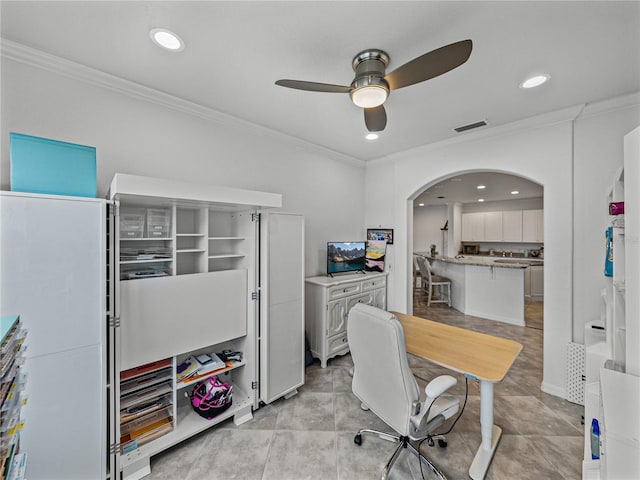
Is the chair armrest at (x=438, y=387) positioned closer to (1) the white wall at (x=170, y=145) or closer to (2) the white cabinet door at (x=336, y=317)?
(2) the white cabinet door at (x=336, y=317)

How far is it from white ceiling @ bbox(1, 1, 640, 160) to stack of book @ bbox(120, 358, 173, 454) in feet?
7.10

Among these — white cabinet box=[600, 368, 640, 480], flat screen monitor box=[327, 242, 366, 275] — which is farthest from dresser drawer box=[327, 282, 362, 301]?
white cabinet box=[600, 368, 640, 480]

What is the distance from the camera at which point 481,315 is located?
4.95m

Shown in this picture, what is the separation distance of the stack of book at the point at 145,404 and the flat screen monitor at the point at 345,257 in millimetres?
2125

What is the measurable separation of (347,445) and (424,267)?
183 inches

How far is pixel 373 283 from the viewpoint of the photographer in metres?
3.74

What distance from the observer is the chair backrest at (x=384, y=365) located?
1.45 metres

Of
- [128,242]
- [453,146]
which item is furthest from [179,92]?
[453,146]

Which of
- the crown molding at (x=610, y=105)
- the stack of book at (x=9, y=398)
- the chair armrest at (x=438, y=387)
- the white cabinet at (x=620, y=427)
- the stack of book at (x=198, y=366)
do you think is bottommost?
the stack of book at (x=198, y=366)

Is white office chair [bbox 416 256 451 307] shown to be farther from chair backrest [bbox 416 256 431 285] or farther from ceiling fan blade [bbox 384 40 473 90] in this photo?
ceiling fan blade [bbox 384 40 473 90]

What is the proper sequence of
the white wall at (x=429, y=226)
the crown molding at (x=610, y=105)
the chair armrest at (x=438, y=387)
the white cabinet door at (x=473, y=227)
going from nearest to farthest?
the chair armrest at (x=438, y=387) < the crown molding at (x=610, y=105) < the white cabinet door at (x=473, y=227) < the white wall at (x=429, y=226)

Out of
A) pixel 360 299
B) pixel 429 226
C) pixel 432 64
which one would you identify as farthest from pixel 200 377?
pixel 429 226

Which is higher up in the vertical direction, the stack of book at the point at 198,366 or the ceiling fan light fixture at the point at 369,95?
the ceiling fan light fixture at the point at 369,95

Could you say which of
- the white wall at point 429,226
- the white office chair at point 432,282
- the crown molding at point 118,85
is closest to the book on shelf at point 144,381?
the crown molding at point 118,85
